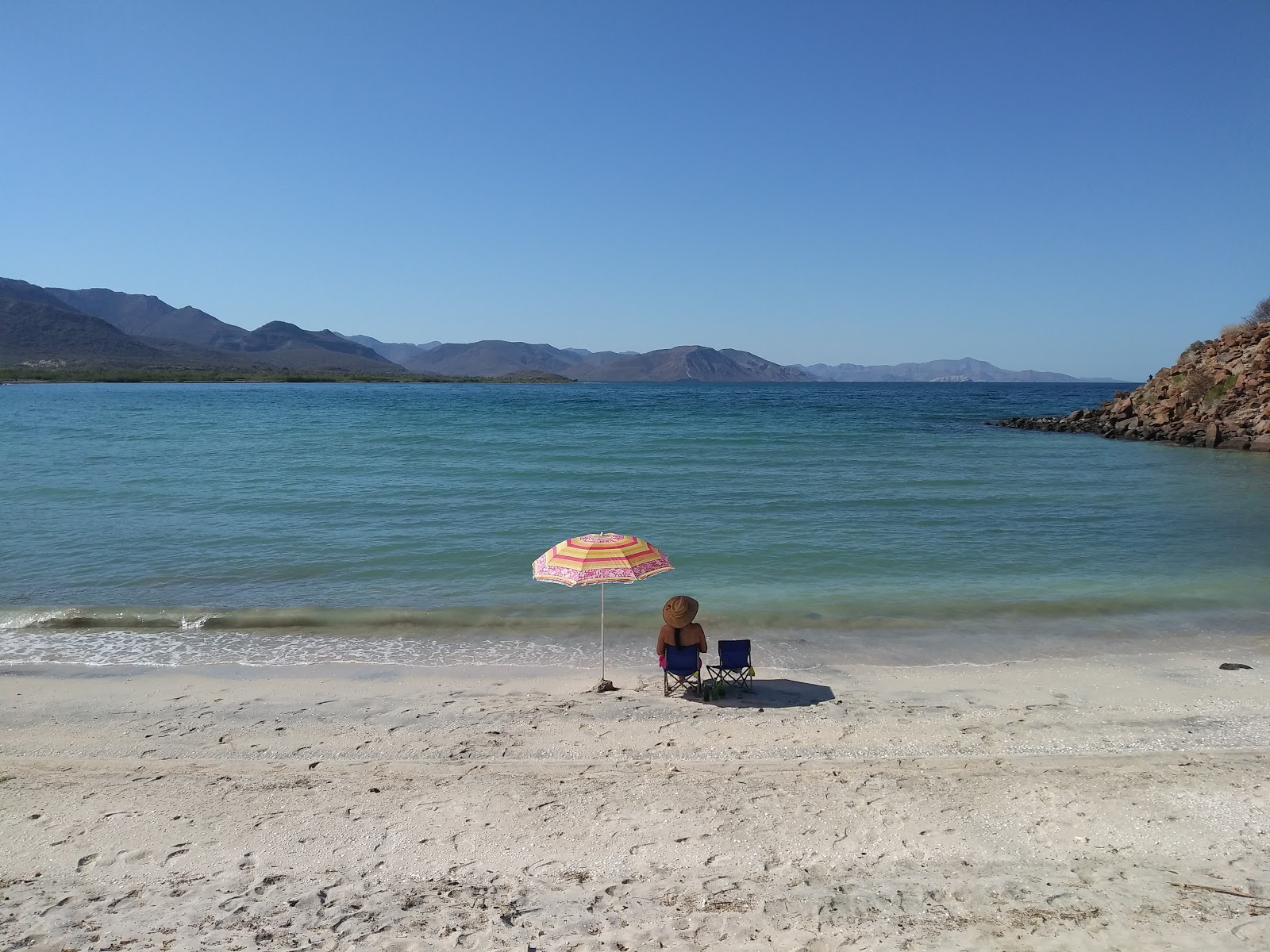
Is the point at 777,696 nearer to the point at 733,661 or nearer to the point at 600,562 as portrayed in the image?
the point at 733,661

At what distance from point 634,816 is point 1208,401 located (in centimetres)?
4255

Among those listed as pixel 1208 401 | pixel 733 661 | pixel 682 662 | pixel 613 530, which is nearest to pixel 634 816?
pixel 682 662

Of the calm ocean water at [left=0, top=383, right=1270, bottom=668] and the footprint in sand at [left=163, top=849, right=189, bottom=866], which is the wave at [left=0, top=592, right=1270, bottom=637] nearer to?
the calm ocean water at [left=0, top=383, right=1270, bottom=668]

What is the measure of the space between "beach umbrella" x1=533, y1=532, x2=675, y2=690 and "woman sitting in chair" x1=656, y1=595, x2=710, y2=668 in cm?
45

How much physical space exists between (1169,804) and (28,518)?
21.4m

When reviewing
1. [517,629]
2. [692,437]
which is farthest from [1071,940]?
[692,437]

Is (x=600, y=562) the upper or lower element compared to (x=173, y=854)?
upper

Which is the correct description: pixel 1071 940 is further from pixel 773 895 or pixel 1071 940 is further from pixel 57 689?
pixel 57 689

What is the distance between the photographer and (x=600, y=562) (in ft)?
27.4

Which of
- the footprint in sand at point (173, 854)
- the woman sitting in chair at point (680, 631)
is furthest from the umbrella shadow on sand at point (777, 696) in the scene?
the footprint in sand at point (173, 854)

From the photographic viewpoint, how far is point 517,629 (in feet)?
36.0

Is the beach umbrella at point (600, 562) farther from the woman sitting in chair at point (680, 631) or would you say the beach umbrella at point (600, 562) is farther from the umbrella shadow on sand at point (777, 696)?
the umbrella shadow on sand at point (777, 696)

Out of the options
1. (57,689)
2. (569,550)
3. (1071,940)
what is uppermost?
(569,550)

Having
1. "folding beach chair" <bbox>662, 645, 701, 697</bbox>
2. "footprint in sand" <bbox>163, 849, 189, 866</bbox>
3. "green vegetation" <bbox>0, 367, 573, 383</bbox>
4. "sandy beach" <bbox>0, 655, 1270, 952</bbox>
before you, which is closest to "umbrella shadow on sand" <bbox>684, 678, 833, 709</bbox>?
"sandy beach" <bbox>0, 655, 1270, 952</bbox>
